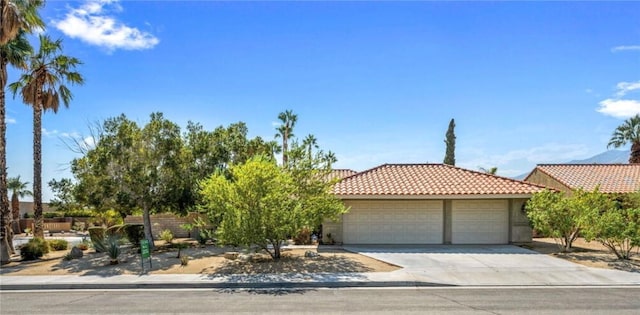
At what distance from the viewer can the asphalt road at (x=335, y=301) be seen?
9.30 m

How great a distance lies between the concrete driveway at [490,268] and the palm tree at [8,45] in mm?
14811

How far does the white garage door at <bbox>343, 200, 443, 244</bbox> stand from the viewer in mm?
20609

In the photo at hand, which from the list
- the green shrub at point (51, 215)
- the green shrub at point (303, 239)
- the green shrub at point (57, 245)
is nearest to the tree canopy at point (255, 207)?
the green shrub at point (303, 239)

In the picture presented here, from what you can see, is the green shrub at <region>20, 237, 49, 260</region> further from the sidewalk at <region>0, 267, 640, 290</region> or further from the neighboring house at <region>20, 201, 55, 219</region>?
the neighboring house at <region>20, 201, 55, 219</region>

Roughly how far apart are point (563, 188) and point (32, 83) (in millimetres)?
30476

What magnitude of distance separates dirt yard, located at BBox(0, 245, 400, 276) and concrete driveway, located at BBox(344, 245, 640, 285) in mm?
1245

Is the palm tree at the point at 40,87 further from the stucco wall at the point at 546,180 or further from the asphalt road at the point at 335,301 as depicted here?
the stucco wall at the point at 546,180

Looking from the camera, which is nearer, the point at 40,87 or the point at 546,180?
the point at 40,87

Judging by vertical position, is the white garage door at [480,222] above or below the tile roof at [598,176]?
below

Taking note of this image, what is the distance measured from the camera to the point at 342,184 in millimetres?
21359

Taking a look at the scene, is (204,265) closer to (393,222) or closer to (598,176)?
(393,222)

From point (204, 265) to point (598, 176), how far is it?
86.9 feet

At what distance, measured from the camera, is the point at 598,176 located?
27.9m

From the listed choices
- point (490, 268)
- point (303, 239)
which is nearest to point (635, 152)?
point (490, 268)
